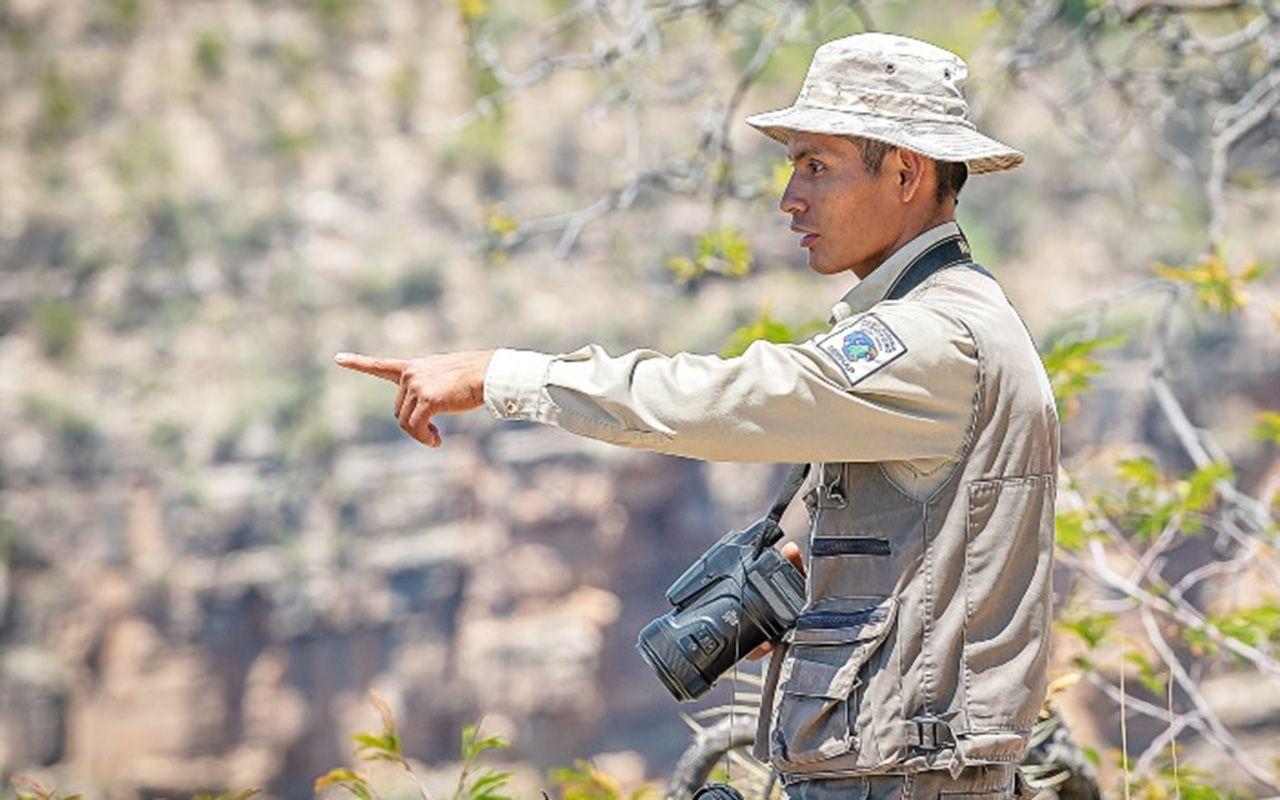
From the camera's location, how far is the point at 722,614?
2.38 metres

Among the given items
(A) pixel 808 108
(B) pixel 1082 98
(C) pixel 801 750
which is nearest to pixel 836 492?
(C) pixel 801 750

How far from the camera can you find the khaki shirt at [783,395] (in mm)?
2102

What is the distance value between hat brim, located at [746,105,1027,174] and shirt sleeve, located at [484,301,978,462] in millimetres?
190

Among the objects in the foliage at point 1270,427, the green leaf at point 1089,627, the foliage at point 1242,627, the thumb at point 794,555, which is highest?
the thumb at point 794,555

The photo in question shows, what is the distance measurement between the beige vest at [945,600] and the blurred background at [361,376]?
14.2 m

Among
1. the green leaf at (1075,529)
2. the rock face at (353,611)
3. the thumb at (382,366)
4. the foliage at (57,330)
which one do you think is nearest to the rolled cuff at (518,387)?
the thumb at (382,366)

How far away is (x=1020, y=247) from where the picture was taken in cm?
2400

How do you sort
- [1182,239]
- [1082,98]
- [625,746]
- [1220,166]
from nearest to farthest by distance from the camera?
[1220,166], [1082,98], [625,746], [1182,239]

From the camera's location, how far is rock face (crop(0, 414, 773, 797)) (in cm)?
2003

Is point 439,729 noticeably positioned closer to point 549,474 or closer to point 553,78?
point 549,474

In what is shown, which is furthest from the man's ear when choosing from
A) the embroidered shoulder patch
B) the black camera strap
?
the black camera strap

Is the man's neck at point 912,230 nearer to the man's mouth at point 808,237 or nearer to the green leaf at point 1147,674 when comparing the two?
the man's mouth at point 808,237

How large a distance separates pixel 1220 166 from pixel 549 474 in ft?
52.7

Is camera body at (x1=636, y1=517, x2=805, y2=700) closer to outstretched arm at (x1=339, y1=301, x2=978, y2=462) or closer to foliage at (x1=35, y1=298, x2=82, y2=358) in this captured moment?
outstretched arm at (x1=339, y1=301, x2=978, y2=462)
